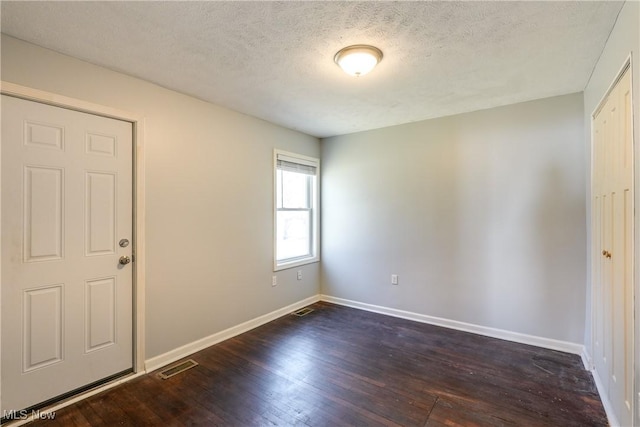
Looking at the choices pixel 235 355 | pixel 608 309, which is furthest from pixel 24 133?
pixel 608 309

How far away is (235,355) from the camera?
2773 mm

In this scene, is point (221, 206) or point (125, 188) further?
point (221, 206)

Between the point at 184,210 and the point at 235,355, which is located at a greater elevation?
the point at 184,210

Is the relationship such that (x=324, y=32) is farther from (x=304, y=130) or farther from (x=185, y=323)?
(x=185, y=323)

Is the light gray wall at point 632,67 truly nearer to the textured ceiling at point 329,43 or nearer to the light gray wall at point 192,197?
the textured ceiling at point 329,43

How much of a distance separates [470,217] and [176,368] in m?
3.25

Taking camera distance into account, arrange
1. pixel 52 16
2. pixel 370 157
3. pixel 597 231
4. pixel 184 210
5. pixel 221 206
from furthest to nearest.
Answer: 1. pixel 370 157
2. pixel 221 206
3. pixel 184 210
4. pixel 597 231
5. pixel 52 16

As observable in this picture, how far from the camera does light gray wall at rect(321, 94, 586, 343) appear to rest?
2.81 meters

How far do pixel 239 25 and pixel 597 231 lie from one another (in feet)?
9.55

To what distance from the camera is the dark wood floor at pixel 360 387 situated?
1.93 meters

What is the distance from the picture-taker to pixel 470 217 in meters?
3.30

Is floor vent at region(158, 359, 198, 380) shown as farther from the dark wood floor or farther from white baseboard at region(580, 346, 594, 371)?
white baseboard at region(580, 346, 594, 371)

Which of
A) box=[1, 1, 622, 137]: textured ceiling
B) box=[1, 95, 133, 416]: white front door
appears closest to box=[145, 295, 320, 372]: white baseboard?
box=[1, 95, 133, 416]: white front door

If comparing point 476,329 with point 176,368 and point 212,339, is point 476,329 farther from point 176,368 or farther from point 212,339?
point 176,368
